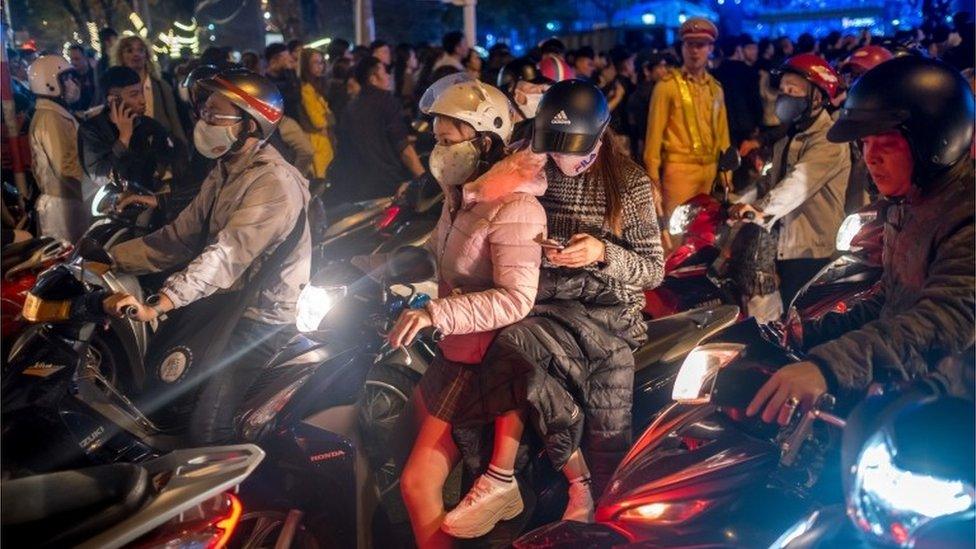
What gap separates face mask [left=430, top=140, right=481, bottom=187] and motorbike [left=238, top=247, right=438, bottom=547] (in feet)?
1.01

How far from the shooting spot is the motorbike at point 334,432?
314 centimetres

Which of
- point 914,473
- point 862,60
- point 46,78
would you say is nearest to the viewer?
point 914,473

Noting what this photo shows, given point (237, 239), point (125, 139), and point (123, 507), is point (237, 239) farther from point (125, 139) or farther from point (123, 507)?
point (125, 139)

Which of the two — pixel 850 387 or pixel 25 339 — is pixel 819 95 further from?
pixel 25 339

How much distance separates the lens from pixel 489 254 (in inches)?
114

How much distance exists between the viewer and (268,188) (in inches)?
139

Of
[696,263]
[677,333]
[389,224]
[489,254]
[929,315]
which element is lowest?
[389,224]

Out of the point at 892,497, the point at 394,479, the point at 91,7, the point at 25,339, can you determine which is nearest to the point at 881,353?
the point at 892,497

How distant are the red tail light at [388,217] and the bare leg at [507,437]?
3.89m

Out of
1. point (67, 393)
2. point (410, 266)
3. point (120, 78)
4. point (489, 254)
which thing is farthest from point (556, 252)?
point (120, 78)

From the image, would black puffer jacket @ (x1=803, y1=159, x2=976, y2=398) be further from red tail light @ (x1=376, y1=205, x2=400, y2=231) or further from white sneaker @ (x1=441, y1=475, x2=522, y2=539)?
red tail light @ (x1=376, y1=205, x2=400, y2=231)

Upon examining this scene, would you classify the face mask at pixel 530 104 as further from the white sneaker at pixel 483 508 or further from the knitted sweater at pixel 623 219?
the white sneaker at pixel 483 508

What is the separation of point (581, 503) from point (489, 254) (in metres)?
0.80

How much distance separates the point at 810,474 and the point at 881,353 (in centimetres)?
38
